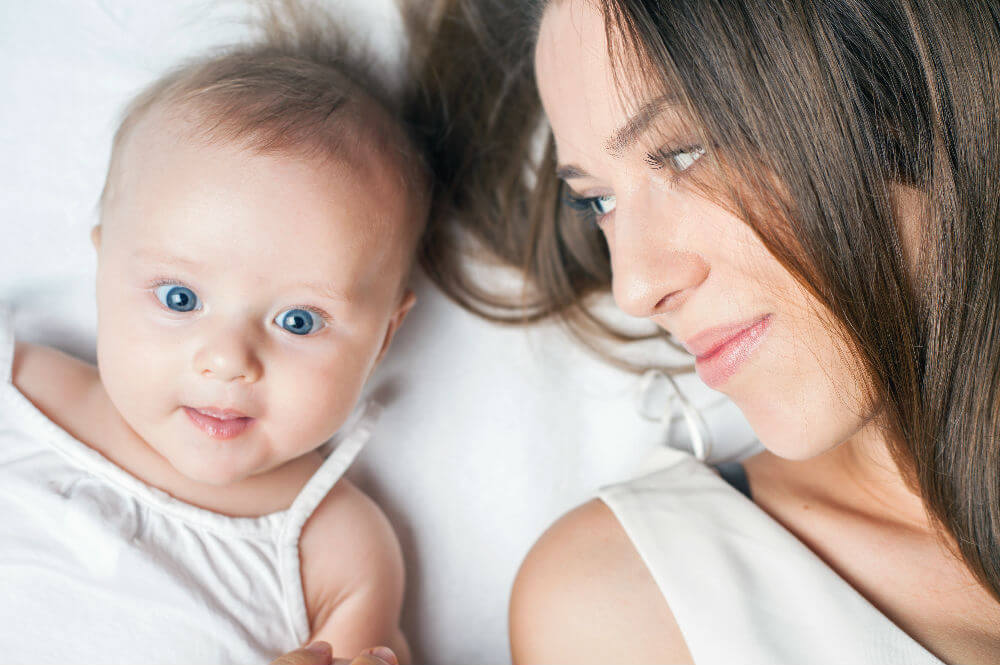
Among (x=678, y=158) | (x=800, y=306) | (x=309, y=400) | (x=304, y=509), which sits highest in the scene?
(x=678, y=158)

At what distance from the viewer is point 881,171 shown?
908mm

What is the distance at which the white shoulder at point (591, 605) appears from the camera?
1107 millimetres

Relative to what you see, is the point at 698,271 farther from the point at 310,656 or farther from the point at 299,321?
the point at 310,656

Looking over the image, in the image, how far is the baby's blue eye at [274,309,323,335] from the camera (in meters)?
1.18

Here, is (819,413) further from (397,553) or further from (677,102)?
(397,553)

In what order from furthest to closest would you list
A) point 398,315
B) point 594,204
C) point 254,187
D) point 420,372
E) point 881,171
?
point 420,372 → point 398,315 → point 594,204 → point 254,187 → point 881,171

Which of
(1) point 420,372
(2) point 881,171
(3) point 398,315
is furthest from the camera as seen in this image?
(1) point 420,372

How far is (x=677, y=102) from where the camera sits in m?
0.92

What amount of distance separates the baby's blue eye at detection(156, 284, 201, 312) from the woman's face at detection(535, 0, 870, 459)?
→ 1.97ft

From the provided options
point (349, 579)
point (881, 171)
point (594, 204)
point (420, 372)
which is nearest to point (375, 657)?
point (349, 579)

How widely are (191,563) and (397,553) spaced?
1.16 feet

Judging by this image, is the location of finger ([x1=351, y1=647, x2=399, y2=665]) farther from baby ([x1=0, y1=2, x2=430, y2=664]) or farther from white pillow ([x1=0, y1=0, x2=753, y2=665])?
white pillow ([x1=0, y1=0, x2=753, y2=665])

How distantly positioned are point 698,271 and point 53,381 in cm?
105

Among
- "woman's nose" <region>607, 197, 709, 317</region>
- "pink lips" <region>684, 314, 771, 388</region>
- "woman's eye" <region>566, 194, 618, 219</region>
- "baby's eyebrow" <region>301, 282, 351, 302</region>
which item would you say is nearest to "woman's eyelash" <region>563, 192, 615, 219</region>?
"woman's eye" <region>566, 194, 618, 219</region>
